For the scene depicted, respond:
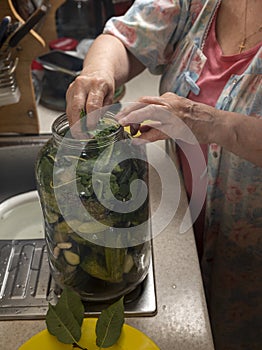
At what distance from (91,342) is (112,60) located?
52cm

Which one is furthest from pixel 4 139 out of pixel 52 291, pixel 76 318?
pixel 76 318

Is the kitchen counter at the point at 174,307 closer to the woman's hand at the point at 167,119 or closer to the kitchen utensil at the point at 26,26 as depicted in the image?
the woman's hand at the point at 167,119

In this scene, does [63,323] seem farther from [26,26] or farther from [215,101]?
[26,26]

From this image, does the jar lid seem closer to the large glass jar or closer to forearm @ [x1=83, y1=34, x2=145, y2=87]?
forearm @ [x1=83, y1=34, x2=145, y2=87]

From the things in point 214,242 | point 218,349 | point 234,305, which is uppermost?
point 214,242

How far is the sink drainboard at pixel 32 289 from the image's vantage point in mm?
721

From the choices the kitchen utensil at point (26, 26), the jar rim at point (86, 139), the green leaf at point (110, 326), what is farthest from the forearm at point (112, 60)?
the green leaf at point (110, 326)

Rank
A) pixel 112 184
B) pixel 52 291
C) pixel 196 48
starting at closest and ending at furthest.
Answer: pixel 112 184 → pixel 52 291 → pixel 196 48

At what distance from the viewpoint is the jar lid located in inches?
57.2

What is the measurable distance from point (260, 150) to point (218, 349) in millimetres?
567

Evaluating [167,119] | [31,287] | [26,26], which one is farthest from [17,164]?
[167,119]

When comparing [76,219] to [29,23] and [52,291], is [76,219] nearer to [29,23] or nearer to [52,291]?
[52,291]

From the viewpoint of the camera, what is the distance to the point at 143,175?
71cm

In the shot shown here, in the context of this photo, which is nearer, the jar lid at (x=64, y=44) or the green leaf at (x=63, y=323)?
the green leaf at (x=63, y=323)
